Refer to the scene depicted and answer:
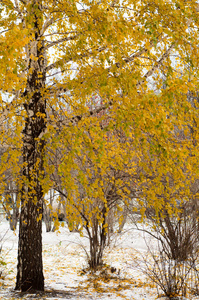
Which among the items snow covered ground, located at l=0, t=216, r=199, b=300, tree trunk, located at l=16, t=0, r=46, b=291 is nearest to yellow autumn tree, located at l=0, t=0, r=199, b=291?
tree trunk, located at l=16, t=0, r=46, b=291

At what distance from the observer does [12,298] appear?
15.9 feet

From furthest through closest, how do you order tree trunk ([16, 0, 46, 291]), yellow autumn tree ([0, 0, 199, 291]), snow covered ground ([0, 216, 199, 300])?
snow covered ground ([0, 216, 199, 300]), tree trunk ([16, 0, 46, 291]), yellow autumn tree ([0, 0, 199, 291])

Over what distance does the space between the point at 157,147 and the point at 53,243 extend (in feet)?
39.1

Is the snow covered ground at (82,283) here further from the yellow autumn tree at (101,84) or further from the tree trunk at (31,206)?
the yellow autumn tree at (101,84)

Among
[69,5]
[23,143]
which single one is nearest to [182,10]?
[69,5]

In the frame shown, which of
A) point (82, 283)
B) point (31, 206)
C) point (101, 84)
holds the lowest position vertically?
point (82, 283)

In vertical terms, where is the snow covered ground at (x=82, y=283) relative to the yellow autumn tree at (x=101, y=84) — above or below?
below

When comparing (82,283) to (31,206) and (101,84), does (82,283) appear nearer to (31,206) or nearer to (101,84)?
(31,206)

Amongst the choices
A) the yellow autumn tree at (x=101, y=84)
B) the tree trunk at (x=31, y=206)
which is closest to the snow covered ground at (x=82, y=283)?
the tree trunk at (x=31, y=206)

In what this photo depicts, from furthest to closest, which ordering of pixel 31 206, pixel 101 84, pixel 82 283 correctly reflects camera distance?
pixel 82 283, pixel 31 206, pixel 101 84

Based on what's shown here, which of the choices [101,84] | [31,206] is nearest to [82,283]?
[31,206]

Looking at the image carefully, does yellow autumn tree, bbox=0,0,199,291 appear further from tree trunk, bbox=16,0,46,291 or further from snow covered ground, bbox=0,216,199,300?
snow covered ground, bbox=0,216,199,300

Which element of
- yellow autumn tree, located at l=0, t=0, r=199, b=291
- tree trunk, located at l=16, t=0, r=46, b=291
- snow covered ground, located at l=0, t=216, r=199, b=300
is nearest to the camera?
yellow autumn tree, located at l=0, t=0, r=199, b=291

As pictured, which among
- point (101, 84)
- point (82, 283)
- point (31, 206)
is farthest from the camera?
point (82, 283)
